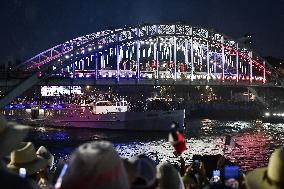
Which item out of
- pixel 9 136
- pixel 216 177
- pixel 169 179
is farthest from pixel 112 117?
A: pixel 9 136

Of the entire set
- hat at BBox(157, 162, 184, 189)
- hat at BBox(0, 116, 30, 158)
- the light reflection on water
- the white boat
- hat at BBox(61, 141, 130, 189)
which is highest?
hat at BBox(0, 116, 30, 158)

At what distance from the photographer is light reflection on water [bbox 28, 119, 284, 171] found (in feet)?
128

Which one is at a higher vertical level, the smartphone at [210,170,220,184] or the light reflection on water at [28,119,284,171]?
the smartphone at [210,170,220,184]

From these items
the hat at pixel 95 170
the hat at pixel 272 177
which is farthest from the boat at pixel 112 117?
the hat at pixel 95 170

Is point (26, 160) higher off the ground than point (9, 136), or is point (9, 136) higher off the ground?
point (9, 136)

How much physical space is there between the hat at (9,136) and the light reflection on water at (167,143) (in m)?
30.5

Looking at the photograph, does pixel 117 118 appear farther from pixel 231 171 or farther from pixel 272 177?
pixel 272 177

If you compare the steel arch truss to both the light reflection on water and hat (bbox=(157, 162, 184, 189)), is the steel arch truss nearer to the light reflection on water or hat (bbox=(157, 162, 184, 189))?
the light reflection on water

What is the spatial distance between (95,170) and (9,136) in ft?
4.18

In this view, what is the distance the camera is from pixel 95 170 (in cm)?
317

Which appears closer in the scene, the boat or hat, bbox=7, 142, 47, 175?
hat, bbox=7, 142, 47, 175

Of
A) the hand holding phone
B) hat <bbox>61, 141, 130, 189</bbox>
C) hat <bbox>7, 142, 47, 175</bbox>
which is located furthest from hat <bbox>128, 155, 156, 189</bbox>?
hat <bbox>7, 142, 47, 175</bbox>

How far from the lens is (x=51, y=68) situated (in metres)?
69.0

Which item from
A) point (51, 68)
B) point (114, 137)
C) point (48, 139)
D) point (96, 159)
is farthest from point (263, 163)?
point (51, 68)
